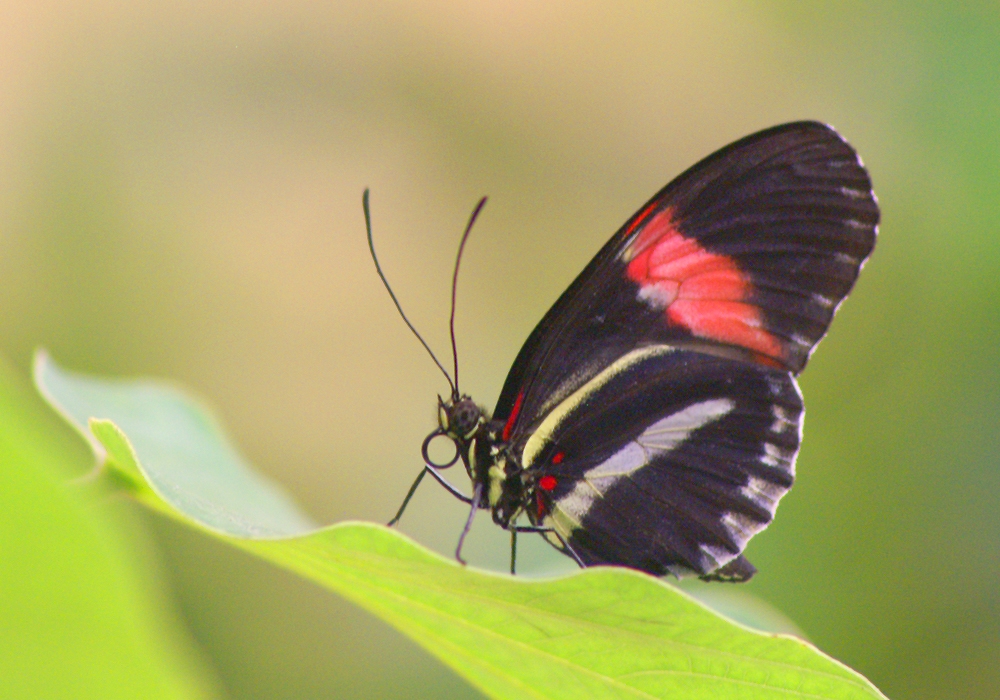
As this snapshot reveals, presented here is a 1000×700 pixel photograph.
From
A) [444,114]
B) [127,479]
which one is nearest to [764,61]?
[444,114]

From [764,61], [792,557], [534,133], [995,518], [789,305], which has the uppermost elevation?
[764,61]

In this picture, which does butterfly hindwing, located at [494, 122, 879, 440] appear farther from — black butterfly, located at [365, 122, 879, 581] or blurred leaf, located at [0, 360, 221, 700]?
blurred leaf, located at [0, 360, 221, 700]

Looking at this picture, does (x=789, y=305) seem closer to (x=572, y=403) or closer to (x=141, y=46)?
(x=572, y=403)

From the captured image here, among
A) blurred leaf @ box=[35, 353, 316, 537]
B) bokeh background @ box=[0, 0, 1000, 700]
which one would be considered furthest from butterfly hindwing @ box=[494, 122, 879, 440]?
bokeh background @ box=[0, 0, 1000, 700]

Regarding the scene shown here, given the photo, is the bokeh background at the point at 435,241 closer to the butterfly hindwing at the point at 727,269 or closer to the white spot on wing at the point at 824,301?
the butterfly hindwing at the point at 727,269

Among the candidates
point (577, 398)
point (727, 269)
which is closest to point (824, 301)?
point (727, 269)

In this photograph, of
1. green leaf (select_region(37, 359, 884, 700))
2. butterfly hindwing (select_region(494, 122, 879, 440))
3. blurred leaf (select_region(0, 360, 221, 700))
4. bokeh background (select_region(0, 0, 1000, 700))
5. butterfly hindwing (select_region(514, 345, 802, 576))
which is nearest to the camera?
blurred leaf (select_region(0, 360, 221, 700))
